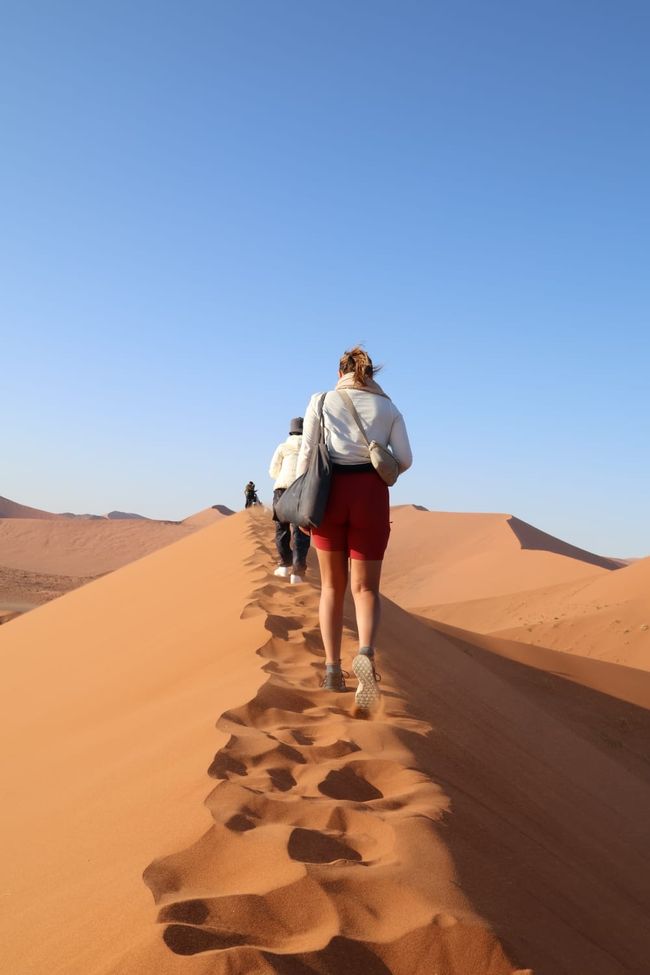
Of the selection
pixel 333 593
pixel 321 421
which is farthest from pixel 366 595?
pixel 321 421

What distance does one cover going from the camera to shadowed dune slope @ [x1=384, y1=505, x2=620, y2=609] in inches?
1420

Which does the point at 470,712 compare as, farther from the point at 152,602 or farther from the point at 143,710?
the point at 152,602

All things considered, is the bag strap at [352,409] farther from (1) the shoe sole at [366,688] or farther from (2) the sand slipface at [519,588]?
(2) the sand slipface at [519,588]

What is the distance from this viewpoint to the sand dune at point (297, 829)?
5.91 feet

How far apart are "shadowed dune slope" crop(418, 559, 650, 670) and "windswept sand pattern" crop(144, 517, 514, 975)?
496 inches

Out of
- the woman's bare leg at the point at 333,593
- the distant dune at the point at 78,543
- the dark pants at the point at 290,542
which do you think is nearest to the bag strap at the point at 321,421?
the woman's bare leg at the point at 333,593

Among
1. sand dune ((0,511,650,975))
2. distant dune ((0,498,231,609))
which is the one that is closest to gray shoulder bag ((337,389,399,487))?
sand dune ((0,511,650,975))

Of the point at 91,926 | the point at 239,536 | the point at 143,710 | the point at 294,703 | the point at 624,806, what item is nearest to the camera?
the point at 91,926

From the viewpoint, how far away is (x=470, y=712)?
16.3 ft

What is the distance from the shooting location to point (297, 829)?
2256mm

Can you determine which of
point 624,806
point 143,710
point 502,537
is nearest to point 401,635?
point 624,806

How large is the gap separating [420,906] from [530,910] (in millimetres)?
375

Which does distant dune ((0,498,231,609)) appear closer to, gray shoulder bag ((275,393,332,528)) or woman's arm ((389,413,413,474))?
gray shoulder bag ((275,393,332,528))

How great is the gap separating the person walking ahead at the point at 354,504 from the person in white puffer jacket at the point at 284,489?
347 centimetres
